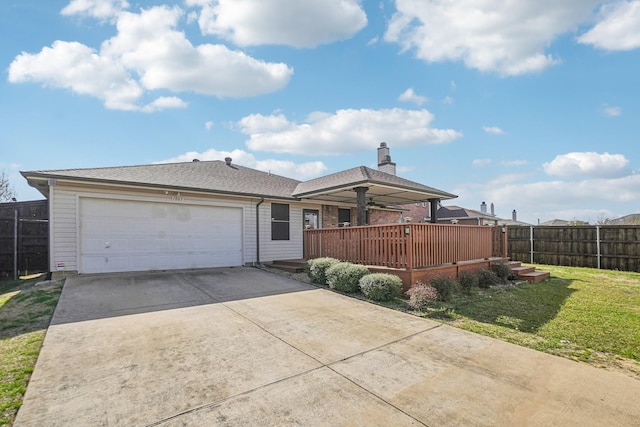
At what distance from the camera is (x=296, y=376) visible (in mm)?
3162

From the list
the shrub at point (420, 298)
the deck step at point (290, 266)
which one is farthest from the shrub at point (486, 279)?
the deck step at point (290, 266)

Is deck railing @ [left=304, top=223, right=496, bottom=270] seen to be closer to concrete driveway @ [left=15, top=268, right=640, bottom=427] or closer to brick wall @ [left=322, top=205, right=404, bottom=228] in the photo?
concrete driveway @ [left=15, top=268, right=640, bottom=427]

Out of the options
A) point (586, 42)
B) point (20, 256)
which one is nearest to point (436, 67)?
point (586, 42)

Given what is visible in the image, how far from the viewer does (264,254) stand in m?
11.5

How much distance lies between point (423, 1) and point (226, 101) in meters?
7.71

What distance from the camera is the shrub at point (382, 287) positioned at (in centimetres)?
654

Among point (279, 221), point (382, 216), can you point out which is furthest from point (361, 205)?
point (382, 216)

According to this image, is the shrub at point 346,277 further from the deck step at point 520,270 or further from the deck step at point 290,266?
the deck step at point 520,270

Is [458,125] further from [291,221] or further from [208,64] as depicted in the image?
[208,64]

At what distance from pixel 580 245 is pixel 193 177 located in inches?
640

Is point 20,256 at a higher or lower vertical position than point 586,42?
lower

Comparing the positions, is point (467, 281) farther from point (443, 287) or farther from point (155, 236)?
point (155, 236)

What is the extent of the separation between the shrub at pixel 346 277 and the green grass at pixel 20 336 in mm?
5362

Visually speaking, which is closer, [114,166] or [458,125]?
[114,166]
